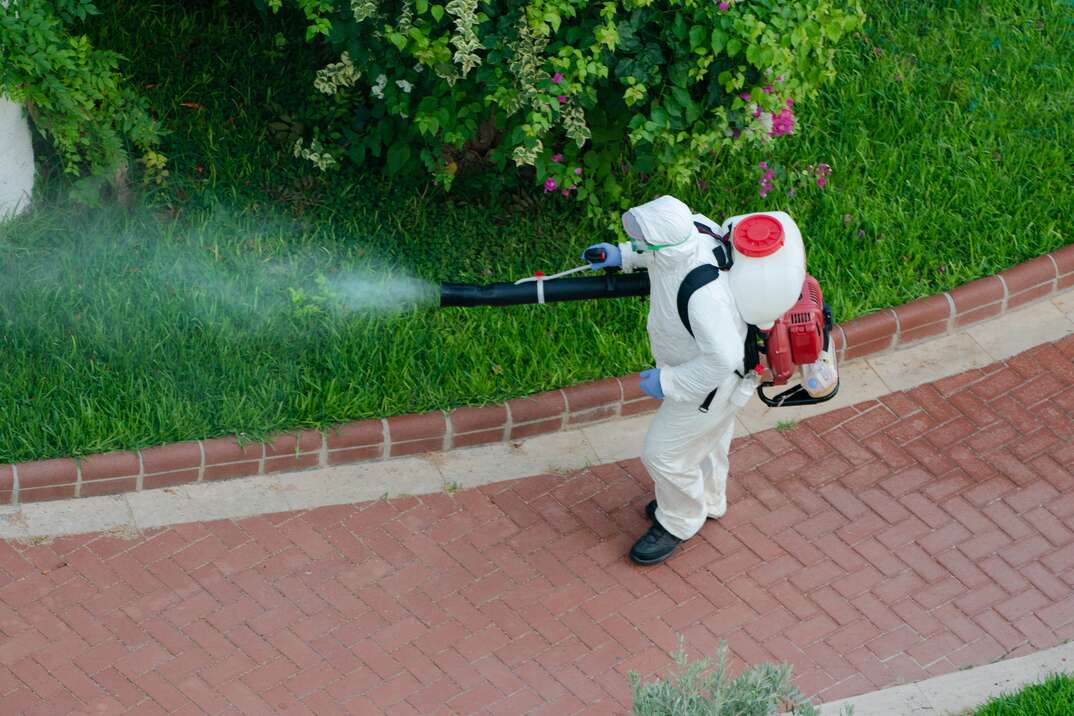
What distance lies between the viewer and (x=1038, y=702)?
5.98 metres

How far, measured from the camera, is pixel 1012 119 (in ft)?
29.1

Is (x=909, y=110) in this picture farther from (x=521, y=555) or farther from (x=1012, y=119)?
(x=521, y=555)

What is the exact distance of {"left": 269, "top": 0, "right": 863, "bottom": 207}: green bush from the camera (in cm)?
695

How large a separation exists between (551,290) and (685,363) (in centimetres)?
67

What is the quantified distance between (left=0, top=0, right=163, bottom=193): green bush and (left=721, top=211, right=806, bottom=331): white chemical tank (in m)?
3.25

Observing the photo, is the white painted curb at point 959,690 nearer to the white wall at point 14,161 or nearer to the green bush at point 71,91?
the green bush at point 71,91

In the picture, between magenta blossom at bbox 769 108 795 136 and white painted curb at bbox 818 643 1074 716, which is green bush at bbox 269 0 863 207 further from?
white painted curb at bbox 818 643 1074 716

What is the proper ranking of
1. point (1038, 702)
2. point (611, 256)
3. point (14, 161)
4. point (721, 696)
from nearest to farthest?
1. point (721, 696)
2. point (1038, 702)
3. point (611, 256)
4. point (14, 161)

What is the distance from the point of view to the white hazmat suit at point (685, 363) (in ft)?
19.2

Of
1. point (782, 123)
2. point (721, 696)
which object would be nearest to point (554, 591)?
point (721, 696)

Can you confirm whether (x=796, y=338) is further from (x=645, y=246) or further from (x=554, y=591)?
(x=554, y=591)

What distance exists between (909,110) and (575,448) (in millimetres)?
3049

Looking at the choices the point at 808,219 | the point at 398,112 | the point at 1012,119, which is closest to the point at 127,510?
the point at 398,112

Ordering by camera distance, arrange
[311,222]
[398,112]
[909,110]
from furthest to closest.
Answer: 1. [909,110]
2. [311,222]
3. [398,112]
